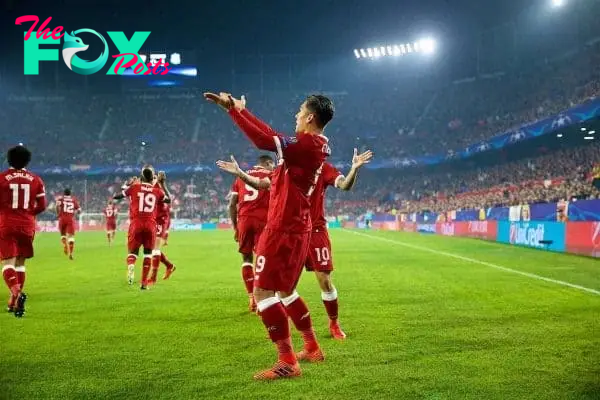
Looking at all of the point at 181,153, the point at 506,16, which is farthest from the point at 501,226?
the point at 181,153

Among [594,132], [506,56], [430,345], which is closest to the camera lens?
[430,345]

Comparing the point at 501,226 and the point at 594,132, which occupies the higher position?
the point at 594,132

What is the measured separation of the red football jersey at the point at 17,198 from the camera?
8234 millimetres

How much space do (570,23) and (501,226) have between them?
2994cm

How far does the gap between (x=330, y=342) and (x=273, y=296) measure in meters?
1.56

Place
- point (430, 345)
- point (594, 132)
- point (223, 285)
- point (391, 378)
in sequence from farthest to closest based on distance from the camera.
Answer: point (594, 132) → point (223, 285) → point (430, 345) → point (391, 378)

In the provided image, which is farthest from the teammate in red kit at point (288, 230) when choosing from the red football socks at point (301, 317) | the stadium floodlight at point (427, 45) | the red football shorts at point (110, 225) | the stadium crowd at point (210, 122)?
the stadium floodlight at point (427, 45)

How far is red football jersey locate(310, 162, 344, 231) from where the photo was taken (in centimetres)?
665

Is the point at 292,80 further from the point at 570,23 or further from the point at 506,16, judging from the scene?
the point at 570,23

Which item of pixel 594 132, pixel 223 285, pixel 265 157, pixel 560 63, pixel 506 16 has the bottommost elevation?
pixel 223 285

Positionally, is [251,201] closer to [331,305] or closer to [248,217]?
[248,217]

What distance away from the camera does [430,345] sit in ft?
20.1

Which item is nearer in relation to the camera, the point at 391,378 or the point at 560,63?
the point at 391,378

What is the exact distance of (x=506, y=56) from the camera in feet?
195
